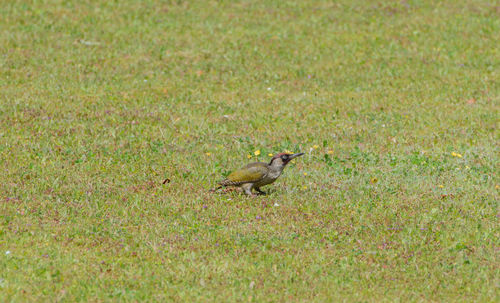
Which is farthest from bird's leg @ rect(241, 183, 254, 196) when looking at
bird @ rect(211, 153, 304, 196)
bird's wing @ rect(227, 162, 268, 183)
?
bird's wing @ rect(227, 162, 268, 183)

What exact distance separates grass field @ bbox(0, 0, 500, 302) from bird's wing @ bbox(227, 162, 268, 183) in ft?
1.25

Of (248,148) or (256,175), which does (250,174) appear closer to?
(256,175)

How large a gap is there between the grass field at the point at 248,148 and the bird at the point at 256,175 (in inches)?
10.8

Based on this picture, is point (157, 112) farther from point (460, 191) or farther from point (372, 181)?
point (460, 191)

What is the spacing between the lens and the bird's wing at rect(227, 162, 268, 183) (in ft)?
43.9

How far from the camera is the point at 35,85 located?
21.3 m

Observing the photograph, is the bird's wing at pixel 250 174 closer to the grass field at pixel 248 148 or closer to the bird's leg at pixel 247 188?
the bird's leg at pixel 247 188

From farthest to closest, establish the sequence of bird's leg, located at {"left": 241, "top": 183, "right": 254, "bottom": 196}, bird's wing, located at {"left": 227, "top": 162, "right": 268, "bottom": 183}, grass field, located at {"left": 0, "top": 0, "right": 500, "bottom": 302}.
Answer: bird's leg, located at {"left": 241, "top": 183, "right": 254, "bottom": 196} → bird's wing, located at {"left": 227, "top": 162, "right": 268, "bottom": 183} → grass field, located at {"left": 0, "top": 0, "right": 500, "bottom": 302}

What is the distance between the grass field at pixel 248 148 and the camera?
10344 mm

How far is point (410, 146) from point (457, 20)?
41.9 feet

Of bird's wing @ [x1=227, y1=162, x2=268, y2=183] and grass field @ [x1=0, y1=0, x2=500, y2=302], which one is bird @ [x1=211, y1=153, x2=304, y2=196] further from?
grass field @ [x1=0, y1=0, x2=500, y2=302]

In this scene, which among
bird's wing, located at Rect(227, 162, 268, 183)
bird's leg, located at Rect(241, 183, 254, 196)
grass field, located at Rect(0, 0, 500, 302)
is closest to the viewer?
grass field, located at Rect(0, 0, 500, 302)

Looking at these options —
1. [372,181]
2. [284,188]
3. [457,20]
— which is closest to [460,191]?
[372,181]

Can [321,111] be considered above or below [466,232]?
below
